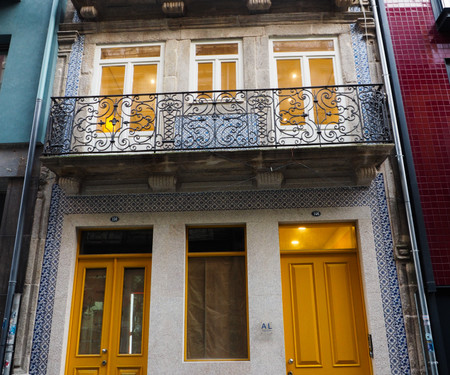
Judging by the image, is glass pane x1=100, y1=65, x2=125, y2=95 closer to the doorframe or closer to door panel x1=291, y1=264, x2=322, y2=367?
the doorframe

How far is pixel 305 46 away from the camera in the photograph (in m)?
8.10

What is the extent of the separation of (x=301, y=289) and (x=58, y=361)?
403 centimetres

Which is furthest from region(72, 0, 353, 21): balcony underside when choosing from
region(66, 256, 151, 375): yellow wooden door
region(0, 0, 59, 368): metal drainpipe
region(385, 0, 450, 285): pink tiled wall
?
region(66, 256, 151, 375): yellow wooden door

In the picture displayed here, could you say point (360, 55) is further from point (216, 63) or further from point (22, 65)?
point (22, 65)

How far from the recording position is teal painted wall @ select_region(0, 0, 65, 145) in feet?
24.7

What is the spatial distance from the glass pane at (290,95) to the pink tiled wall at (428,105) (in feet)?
6.13

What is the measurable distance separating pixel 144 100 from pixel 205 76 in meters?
1.30

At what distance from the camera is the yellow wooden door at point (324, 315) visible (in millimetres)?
6312

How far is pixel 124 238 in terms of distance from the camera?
7176 mm

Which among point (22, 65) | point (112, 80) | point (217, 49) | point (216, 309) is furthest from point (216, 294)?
point (22, 65)

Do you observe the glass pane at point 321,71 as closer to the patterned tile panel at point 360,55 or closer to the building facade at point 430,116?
the patterned tile panel at point 360,55

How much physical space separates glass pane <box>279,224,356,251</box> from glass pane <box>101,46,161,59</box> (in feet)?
14.4

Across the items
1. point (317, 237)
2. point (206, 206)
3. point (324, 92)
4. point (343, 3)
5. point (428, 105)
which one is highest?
point (343, 3)

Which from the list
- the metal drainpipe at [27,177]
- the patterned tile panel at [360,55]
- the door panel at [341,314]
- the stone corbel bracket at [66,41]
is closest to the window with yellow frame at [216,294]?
the door panel at [341,314]
